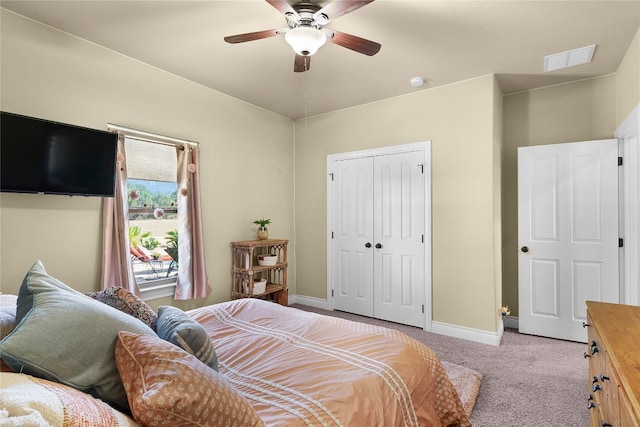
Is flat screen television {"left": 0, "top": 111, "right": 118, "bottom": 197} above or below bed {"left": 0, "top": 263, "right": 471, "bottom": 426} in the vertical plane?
above

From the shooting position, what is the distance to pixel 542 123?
12.0ft

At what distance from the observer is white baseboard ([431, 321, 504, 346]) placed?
329 cm

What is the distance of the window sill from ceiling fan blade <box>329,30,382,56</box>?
2678 millimetres

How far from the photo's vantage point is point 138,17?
2.36 meters

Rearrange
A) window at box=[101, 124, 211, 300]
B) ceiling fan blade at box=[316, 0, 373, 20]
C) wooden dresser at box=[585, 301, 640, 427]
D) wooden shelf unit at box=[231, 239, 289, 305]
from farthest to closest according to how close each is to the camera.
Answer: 1. wooden shelf unit at box=[231, 239, 289, 305]
2. window at box=[101, 124, 211, 300]
3. ceiling fan blade at box=[316, 0, 373, 20]
4. wooden dresser at box=[585, 301, 640, 427]

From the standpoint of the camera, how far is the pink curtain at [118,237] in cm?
270

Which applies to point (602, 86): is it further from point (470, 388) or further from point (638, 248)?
point (470, 388)

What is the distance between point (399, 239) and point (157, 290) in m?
2.64

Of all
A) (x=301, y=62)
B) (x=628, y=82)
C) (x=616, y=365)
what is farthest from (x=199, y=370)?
(x=628, y=82)

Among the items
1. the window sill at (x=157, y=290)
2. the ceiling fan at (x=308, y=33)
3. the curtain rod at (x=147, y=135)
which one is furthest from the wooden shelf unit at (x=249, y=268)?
the ceiling fan at (x=308, y=33)

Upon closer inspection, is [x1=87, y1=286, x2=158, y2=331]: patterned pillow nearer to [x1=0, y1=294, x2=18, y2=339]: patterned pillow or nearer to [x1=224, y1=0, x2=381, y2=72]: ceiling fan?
[x1=0, y1=294, x2=18, y2=339]: patterned pillow

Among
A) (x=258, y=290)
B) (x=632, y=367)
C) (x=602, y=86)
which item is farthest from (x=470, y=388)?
(x=602, y=86)

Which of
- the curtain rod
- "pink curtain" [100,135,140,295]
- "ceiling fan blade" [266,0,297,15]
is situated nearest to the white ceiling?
"ceiling fan blade" [266,0,297,15]

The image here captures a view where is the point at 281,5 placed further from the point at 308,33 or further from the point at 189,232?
the point at 189,232
